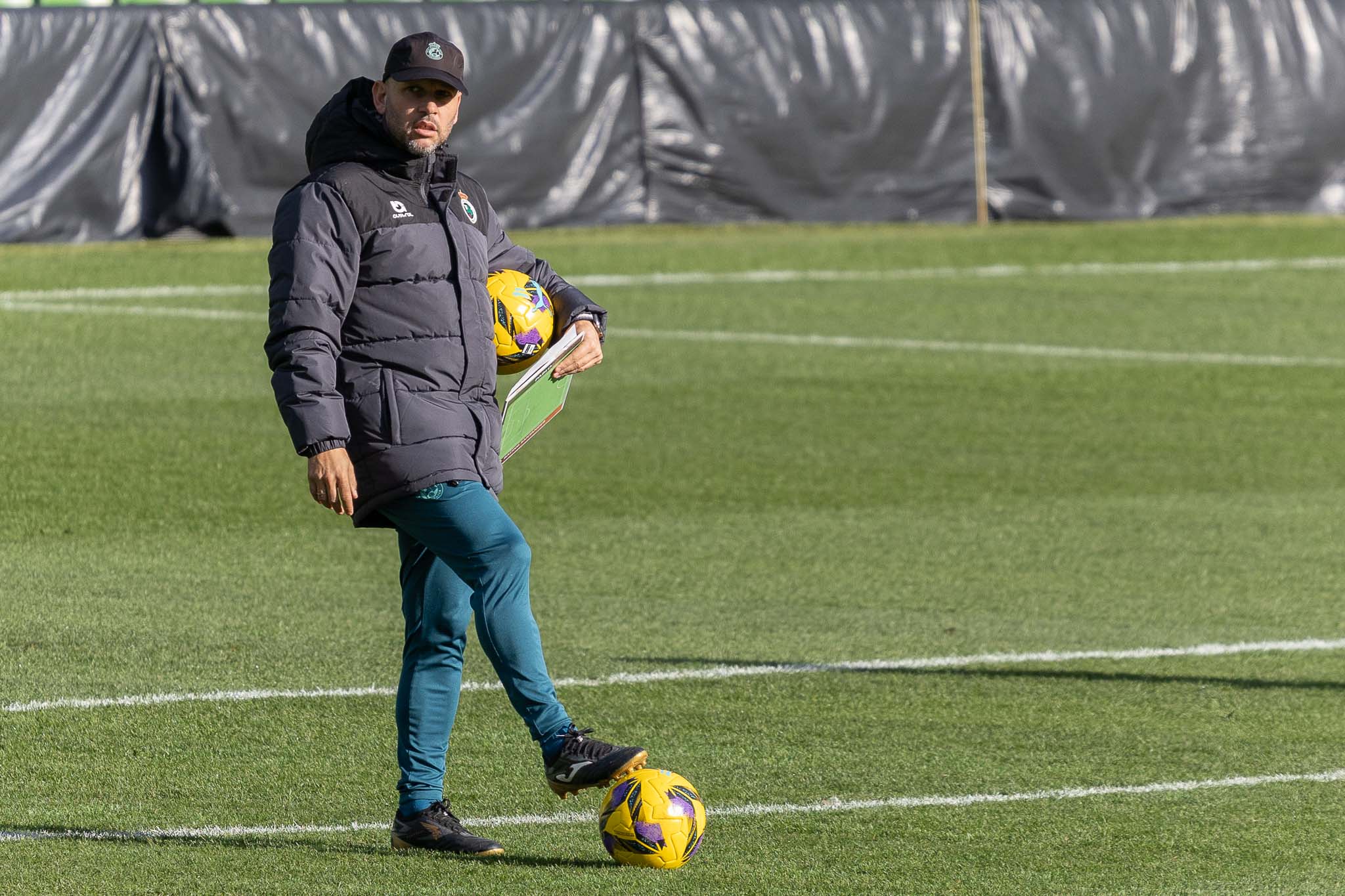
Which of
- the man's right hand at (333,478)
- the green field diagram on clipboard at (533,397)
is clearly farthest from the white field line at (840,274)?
the man's right hand at (333,478)

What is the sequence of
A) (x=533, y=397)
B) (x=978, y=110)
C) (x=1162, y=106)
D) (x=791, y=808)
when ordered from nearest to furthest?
A: 1. (x=533, y=397)
2. (x=791, y=808)
3. (x=978, y=110)
4. (x=1162, y=106)

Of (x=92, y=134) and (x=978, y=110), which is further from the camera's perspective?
(x=978, y=110)

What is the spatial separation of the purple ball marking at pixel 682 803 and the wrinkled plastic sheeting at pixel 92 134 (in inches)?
653

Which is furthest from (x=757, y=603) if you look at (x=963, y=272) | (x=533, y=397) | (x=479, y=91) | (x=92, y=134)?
(x=479, y=91)

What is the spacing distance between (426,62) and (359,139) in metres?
0.31

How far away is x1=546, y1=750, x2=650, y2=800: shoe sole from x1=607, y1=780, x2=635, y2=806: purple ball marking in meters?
0.03

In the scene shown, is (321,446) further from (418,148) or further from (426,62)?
(426,62)

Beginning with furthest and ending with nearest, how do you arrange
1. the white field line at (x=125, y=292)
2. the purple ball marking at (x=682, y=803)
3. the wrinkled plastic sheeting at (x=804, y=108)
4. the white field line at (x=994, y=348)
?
1. the wrinkled plastic sheeting at (x=804, y=108)
2. the white field line at (x=125, y=292)
3. the white field line at (x=994, y=348)
4. the purple ball marking at (x=682, y=803)

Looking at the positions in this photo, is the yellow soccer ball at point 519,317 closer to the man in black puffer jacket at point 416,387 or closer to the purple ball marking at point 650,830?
the man in black puffer jacket at point 416,387

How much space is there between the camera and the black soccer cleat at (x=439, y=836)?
596cm

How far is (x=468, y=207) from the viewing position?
19.9 ft

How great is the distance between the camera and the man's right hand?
5566 millimetres

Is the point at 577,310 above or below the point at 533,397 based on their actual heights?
above

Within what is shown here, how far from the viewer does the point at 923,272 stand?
22250mm
